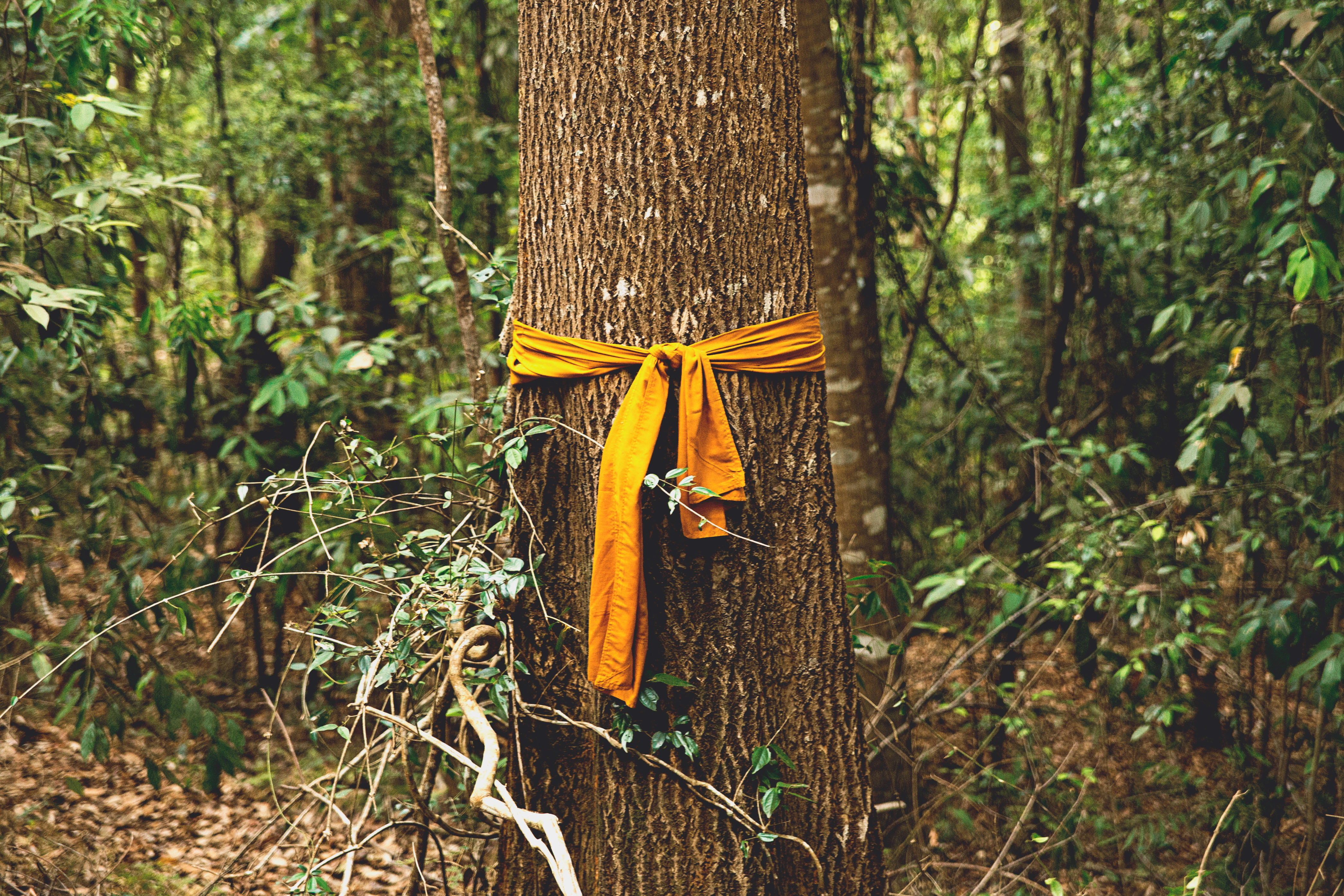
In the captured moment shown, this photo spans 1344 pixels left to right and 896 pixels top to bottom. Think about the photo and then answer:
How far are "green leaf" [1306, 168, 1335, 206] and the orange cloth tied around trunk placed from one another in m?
1.95

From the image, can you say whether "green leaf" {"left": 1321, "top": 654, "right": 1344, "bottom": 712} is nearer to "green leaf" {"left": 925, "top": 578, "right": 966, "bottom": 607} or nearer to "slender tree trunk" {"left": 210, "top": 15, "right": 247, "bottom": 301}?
"green leaf" {"left": 925, "top": 578, "right": 966, "bottom": 607}

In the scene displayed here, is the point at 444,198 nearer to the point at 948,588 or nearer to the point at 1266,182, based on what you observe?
the point at 948,588

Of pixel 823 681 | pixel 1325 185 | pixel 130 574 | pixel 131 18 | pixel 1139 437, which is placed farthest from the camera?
pixel 1139 437

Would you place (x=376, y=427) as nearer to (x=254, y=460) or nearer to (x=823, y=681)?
(x=254, y=460)

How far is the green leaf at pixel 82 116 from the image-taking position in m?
2.79

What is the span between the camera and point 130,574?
11.2ft

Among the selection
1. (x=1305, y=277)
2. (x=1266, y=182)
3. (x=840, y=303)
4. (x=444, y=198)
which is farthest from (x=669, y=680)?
(x=1266, y=182)

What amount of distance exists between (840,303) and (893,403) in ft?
3.35

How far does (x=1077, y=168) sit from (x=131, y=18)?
4297 mm

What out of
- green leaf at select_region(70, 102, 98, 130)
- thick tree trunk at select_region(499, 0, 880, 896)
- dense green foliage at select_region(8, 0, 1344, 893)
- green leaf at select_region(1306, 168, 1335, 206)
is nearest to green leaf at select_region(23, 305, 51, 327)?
dense green foliage at select_region(8, 0, 1344, 893)

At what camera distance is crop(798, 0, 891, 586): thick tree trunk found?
338cm

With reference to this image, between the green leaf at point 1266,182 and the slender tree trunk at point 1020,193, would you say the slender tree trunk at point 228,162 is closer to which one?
the slender tree trunk at point 1020,193

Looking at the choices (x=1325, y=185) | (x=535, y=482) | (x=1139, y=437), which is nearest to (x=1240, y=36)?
(x=1325, y=185)

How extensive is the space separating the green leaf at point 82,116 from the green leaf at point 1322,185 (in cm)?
381
